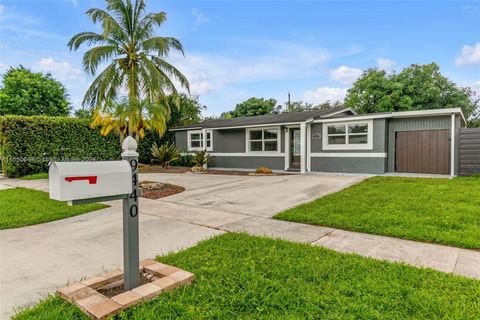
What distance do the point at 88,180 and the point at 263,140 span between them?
44.5 ft

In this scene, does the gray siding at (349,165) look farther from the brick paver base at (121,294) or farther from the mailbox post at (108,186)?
the mailbox post at (108,186)

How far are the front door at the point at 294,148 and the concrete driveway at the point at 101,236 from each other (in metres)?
Answer: 6.31

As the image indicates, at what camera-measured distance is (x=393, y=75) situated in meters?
25.3

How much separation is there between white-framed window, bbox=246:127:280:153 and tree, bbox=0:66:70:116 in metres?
18.9

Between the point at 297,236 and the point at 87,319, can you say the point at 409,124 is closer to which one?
the point at 297,236

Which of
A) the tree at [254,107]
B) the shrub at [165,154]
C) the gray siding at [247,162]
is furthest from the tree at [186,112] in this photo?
the tree at [254,107]

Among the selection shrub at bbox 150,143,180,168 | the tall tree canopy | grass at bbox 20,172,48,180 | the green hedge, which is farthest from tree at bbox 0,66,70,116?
the tall tree canopy

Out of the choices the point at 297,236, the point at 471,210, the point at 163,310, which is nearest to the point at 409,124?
the point at 471,210

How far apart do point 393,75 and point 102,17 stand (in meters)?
23.5

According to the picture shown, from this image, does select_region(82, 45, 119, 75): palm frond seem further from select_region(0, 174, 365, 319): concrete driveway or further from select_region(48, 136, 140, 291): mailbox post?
select_region(48, 136, 140, 291): mailbox post

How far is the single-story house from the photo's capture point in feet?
37.1

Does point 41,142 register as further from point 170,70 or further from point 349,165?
point 349,165

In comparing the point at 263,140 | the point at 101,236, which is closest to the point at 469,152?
the point at 263,140

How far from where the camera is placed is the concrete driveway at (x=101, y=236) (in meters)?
3.08
